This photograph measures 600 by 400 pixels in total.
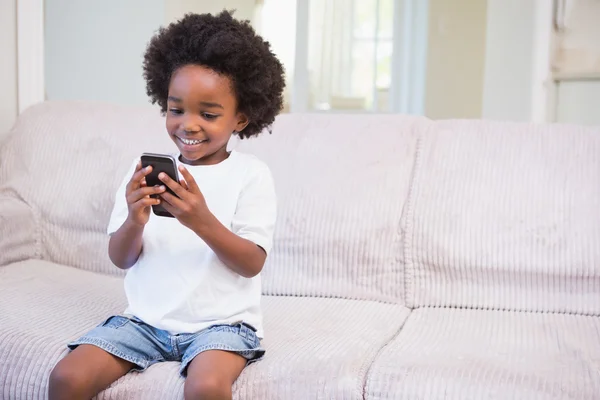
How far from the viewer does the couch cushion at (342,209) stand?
1969 mm

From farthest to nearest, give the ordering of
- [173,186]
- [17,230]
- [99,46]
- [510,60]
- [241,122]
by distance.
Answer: [99,46] → [510,60] → [17,230] → [241,122] → [173,186]

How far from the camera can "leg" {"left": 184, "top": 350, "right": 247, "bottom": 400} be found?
128cm

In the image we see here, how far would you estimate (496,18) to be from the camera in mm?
3787

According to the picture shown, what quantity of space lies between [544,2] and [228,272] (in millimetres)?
2648

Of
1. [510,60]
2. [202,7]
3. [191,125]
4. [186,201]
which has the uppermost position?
[202,7]

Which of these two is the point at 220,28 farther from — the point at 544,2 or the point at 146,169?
the point at 544,2

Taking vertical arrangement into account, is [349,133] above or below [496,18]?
below

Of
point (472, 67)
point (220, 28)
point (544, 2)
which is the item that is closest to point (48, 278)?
point (220, 28)

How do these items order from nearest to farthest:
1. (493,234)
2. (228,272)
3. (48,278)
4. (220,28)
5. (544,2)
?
(228,272), (220,28), (493,234), (48,278), (544,2)

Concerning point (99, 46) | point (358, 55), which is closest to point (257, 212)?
point (99, 46)

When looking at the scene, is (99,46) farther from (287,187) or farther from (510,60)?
(287,187)

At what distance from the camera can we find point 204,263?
1497 mm

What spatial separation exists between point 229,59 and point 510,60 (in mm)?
2494

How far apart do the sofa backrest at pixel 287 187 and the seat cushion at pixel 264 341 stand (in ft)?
0.31
